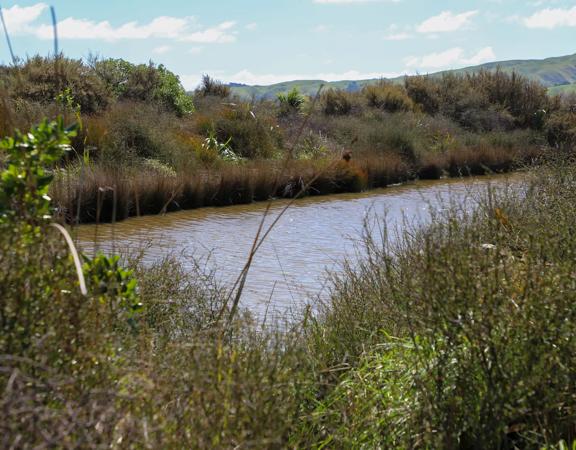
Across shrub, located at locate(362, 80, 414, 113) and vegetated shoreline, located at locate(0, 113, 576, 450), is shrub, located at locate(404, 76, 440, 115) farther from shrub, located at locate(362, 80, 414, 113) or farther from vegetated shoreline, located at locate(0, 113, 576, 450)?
vegetated shoreline, located at locate(0, 113, 576, 450)

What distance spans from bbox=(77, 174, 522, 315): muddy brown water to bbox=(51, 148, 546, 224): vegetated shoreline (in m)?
0.44

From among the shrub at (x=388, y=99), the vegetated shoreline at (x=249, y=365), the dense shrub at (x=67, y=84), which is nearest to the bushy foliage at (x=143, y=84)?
the dense shrub at (x=67, y=84)

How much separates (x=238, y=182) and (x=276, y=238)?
5397 millimetres

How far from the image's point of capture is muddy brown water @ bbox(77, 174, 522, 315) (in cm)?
865

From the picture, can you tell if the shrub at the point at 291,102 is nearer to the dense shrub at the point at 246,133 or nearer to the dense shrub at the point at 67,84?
the dense shrub at the point at 246,133

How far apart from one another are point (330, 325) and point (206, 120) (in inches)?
720

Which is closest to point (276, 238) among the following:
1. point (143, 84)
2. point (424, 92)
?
point (143, 84)

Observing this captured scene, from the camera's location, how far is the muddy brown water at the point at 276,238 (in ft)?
28.4

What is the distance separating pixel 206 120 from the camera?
23.5 meters

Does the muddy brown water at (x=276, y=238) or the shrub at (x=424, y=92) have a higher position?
the shrub at (x=424, y=92)

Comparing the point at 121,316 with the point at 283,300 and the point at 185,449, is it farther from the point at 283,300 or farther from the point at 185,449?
the point at 283,300

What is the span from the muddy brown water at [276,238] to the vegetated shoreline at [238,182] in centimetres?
44

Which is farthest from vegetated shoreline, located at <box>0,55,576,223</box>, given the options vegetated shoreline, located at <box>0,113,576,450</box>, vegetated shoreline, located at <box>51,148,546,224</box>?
vegetated shoreline, located at <box>0,113,576,450</box>

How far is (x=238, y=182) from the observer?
60.4 ft
